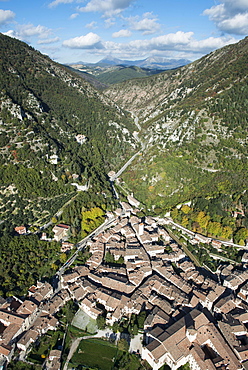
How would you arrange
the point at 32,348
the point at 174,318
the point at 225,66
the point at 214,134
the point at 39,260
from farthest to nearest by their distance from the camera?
the point at 225,66 < the point at 214,134 < the point at 39,260 < the point at 174,318 < the point at 32,348

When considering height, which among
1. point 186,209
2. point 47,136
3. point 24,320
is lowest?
point 24,320

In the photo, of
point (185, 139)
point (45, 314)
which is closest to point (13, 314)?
point (45, 314)

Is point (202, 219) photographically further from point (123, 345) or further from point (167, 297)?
point (123, 345)

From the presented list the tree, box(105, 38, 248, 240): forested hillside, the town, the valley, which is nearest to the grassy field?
the valley

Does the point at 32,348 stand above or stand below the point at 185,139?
below

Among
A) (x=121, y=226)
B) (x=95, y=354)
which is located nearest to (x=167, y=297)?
(x=95, y=354)

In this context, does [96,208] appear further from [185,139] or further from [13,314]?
[185,139]
